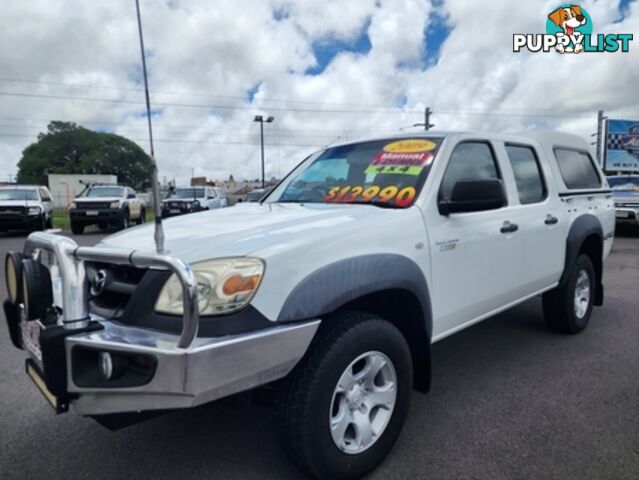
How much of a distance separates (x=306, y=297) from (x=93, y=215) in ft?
50.8

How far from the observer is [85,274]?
6.17 feet

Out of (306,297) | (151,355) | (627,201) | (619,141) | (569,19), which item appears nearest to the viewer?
(151,355)

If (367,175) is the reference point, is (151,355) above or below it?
below

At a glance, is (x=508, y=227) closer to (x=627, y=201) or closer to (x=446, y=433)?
(x=446, y=433)

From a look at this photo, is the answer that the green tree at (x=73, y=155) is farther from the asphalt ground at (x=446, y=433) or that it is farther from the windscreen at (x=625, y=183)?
the asphalt ground at (x=446, y=433)

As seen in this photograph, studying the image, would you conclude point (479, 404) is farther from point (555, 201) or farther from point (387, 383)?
point (555, 201)

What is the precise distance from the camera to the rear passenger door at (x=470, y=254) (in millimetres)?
2693

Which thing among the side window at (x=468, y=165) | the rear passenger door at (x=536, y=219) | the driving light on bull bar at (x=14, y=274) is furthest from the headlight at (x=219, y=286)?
the rear passenger door at (x=536, y=219)

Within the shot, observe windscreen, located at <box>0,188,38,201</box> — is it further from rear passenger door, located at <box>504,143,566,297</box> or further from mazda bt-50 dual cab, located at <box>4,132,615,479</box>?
rear passenger door, located at <box>504,143,566,297</box>

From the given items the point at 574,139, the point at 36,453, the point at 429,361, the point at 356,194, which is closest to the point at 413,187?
the point at 356,194

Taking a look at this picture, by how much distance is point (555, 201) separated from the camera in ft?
12.8

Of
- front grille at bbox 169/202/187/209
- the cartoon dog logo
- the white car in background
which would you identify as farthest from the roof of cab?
front grille at bbox 169/202/187/209

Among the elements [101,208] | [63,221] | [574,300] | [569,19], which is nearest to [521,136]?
[574,300]

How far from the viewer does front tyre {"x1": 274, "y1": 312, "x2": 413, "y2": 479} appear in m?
1.96
